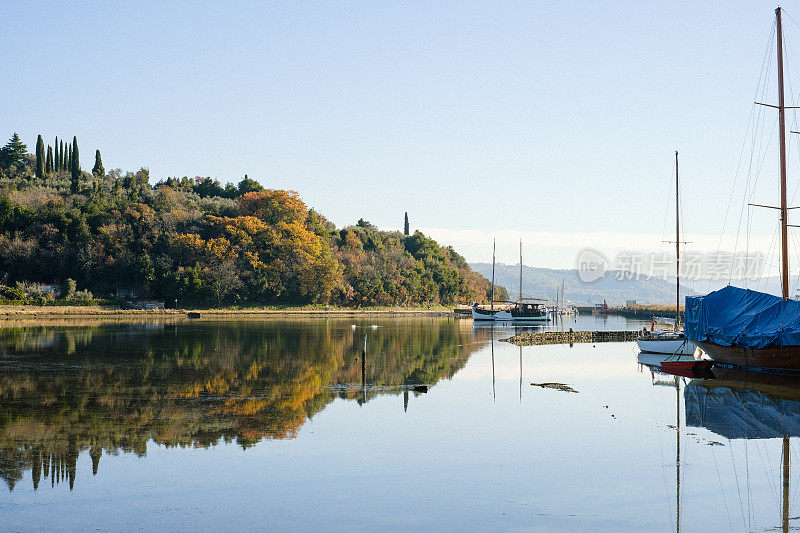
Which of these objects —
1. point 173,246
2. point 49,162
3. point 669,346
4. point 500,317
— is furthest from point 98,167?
point 669,346

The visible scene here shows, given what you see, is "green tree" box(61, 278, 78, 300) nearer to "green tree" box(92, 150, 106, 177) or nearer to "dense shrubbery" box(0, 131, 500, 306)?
"dense shrubbery" box(0, 131, 500, 306)

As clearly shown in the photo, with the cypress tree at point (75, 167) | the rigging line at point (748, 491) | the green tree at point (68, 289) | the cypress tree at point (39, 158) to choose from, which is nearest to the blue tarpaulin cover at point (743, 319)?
the rigging line at point (748, 491)

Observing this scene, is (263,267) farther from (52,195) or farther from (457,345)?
(457,345)

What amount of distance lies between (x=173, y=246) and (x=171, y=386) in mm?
69237

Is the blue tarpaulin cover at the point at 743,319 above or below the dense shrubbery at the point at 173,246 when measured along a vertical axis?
below

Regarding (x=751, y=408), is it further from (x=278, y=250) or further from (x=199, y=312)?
(x=278, y=250)

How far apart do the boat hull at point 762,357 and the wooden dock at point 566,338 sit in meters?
19.7

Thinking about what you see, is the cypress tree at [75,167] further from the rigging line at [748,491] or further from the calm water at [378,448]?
the rigging line at [748,491]

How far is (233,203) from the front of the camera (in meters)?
109

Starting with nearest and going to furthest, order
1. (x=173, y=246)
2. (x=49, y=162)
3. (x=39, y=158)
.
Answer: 1. (x=173, y=246)
2. (x=39, y=158)
3. (x=49, y=162)

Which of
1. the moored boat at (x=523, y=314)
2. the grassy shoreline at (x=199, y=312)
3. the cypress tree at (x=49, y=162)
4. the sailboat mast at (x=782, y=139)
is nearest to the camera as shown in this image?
the sailboat mast at (x=782, y=139)

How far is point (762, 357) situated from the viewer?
32.5 meters

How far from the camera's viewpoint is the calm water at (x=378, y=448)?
12820 millimetres

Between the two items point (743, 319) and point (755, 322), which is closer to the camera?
point (755, 322)
